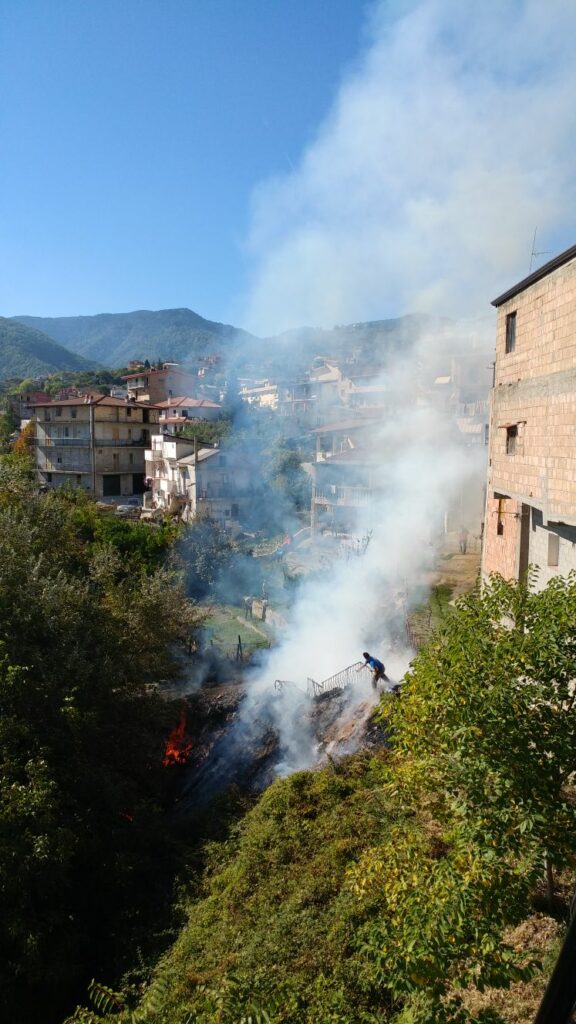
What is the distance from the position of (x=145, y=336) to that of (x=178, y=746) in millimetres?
178936

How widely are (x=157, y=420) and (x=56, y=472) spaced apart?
8.80m

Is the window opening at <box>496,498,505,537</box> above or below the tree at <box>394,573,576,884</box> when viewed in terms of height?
above

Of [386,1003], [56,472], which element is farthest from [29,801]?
[56,472]

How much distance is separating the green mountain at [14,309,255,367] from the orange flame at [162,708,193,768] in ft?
465

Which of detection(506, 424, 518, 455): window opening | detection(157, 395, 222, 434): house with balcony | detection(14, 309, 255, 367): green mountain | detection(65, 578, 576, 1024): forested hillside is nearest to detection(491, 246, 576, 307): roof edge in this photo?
detection(506, 424, 518, 455): window opening

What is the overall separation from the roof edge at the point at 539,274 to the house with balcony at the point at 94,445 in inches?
1529

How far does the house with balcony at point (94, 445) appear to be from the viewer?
47375 mm

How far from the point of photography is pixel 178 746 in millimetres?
15641

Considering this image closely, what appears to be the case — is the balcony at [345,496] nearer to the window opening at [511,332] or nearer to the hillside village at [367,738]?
the hillside village at [367,738]

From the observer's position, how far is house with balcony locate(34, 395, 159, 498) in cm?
4738

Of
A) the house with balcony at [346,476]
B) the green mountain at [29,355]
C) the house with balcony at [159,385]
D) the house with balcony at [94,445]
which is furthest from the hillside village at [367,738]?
the green mountain at [29,355]

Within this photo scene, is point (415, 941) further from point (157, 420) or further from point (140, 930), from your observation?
point (157, 420)

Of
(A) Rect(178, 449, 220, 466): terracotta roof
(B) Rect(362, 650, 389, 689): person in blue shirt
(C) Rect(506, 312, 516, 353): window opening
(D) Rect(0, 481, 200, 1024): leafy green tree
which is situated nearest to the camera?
(D) Rect(0, 481, 200, 1024): leafy green tree

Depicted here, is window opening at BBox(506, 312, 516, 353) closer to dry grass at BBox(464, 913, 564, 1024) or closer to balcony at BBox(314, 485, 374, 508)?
dry grass at BBox(464, 913, 564, 1024)
